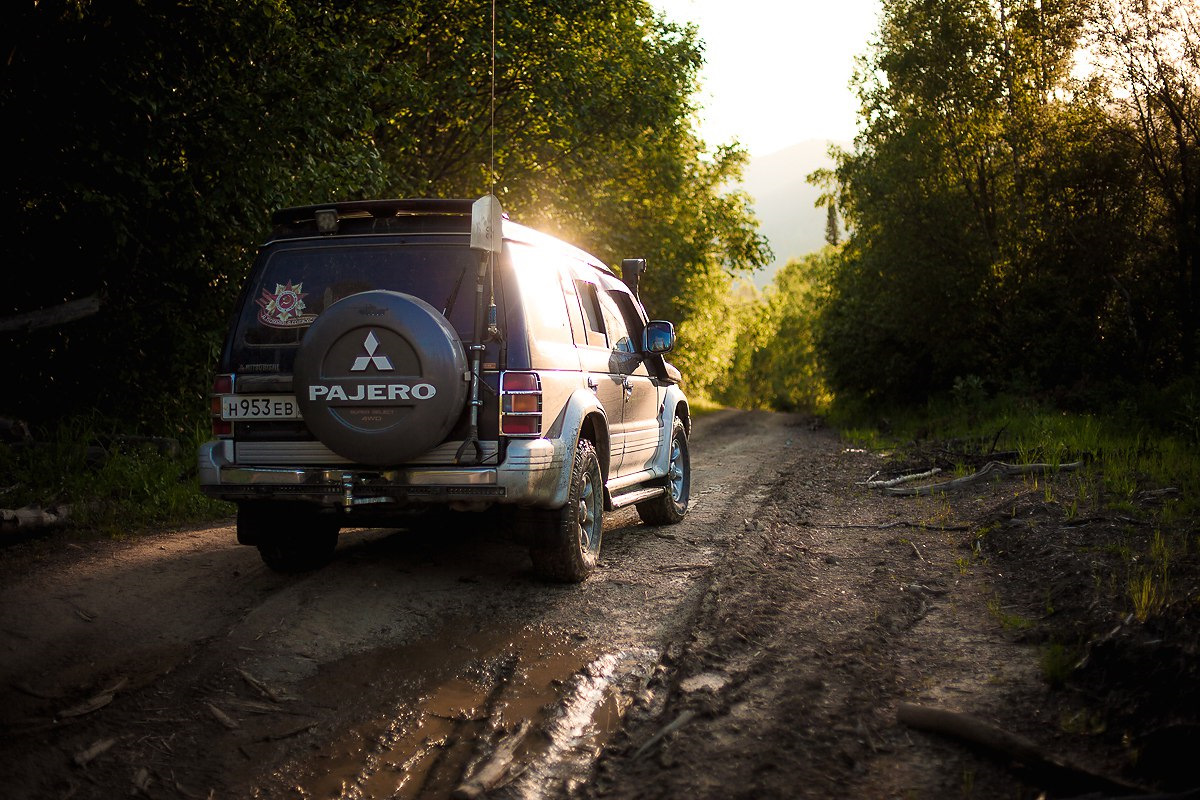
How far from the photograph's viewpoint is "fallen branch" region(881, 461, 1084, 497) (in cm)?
928

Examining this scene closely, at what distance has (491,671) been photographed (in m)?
4.02

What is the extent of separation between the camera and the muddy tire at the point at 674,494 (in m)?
7.65

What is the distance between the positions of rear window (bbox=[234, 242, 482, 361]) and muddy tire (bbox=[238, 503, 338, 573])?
0.87 meters

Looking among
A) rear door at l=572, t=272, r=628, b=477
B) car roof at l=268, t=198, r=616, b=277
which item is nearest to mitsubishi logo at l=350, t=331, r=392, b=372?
car roof at l=268, t=198, r=616, b=277

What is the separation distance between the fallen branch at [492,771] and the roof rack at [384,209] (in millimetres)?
2851

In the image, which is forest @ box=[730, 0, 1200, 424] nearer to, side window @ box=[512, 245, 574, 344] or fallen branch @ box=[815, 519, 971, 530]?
fallen branch @ box=[815, 519, 971, 530]

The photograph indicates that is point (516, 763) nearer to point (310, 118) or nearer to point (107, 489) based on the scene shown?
point (107, 489)

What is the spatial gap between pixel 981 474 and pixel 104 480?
26.6 feet

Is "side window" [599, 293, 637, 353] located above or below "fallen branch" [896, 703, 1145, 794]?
above

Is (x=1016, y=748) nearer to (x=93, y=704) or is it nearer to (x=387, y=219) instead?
(x=93, y=704)

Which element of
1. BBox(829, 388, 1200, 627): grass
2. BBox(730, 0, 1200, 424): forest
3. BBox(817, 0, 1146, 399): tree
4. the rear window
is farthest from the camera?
BBox(817, 0, 1146, 399): tree

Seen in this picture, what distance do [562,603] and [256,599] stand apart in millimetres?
1633

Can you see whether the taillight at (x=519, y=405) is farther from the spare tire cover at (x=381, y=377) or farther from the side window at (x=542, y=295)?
the side window at (x=542, y=295)

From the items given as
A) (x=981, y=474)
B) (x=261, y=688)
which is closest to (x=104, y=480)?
(x=261, y=688)
